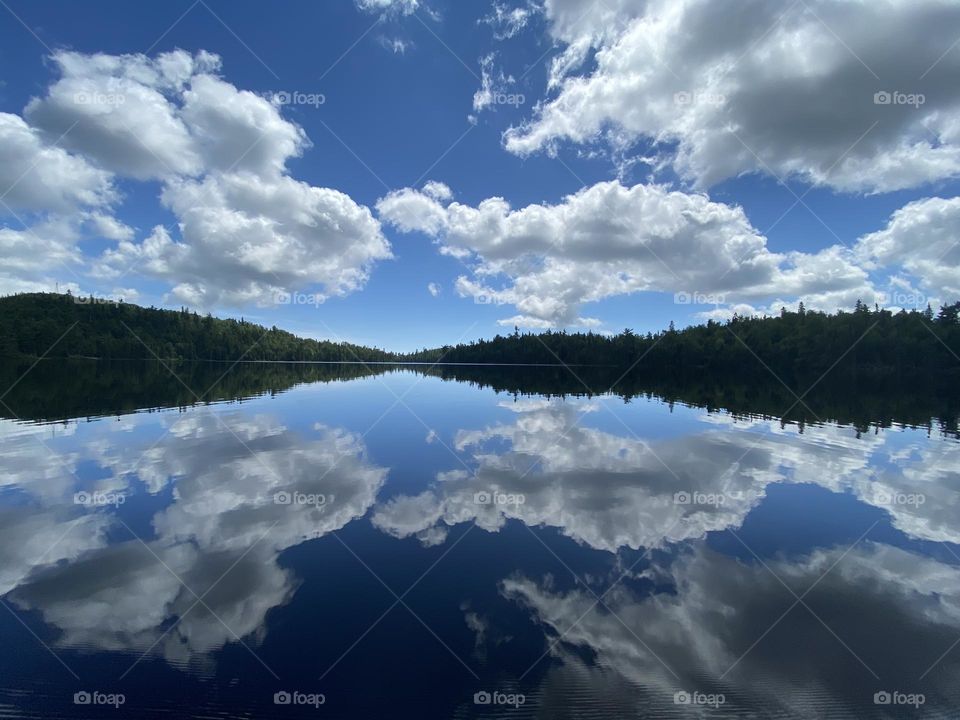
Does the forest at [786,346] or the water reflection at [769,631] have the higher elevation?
the forest at [786,346]

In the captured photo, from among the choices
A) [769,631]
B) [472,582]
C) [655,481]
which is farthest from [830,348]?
[472,582]

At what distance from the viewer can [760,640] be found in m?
8.63

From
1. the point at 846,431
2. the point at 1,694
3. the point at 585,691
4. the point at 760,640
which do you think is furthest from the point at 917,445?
the point at 1,694

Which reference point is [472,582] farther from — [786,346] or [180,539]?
[786,346]

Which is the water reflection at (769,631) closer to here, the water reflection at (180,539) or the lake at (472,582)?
the lake at (472,582)

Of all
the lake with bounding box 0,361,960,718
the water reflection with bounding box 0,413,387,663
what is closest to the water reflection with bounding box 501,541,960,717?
the lake with bounding box 0,361,960,718

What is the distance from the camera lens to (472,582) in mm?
10531

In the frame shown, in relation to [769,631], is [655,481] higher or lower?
higher

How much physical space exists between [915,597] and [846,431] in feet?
91.3

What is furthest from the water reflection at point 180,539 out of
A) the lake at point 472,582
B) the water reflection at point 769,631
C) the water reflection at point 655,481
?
the water reflection at point 769,631

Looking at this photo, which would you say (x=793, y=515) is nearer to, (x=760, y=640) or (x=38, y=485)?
(x=760, y=640)

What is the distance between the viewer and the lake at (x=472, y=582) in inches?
281

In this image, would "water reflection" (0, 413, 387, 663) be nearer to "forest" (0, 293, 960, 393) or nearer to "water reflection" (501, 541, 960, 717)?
"water reflection" (501, 541, 960, 717)

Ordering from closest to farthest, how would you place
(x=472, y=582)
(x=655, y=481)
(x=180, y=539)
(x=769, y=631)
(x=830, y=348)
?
(x=769, y=631) < (x=472, y=582) < (x=180, y=539) < (x=655, y=481) < (x=830, y=348)
